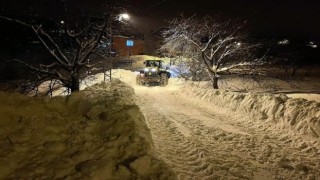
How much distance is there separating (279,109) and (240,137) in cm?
280

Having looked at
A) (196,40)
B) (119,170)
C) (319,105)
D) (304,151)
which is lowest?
(304,151)

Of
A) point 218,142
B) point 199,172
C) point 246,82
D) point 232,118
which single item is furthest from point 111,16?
point 246,82

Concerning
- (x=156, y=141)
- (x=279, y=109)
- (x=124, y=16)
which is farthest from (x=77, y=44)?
(x=279, y=109)

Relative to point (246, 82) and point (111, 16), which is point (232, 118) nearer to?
point (111, 16)

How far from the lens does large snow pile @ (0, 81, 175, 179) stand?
4.45m

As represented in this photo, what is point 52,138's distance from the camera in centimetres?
576

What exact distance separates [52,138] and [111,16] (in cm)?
920

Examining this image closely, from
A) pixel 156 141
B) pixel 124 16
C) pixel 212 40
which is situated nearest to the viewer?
pixel 156 141

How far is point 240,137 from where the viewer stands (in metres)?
8.17

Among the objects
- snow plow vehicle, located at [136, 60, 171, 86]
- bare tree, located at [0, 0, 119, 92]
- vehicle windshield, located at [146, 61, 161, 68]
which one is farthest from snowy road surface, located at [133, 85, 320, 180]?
vehicle windshield, located at [146, 61, 161, 68]

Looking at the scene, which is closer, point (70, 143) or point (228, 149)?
point (70, 143)

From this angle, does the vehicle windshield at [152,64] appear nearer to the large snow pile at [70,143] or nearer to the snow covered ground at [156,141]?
the snow covered ground at [156,141]

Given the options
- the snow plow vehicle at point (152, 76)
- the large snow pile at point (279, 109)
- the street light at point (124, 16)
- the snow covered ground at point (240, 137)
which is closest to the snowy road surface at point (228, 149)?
the snow covered ground at point (240, 137)

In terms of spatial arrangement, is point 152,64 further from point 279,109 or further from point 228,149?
point 228,149
